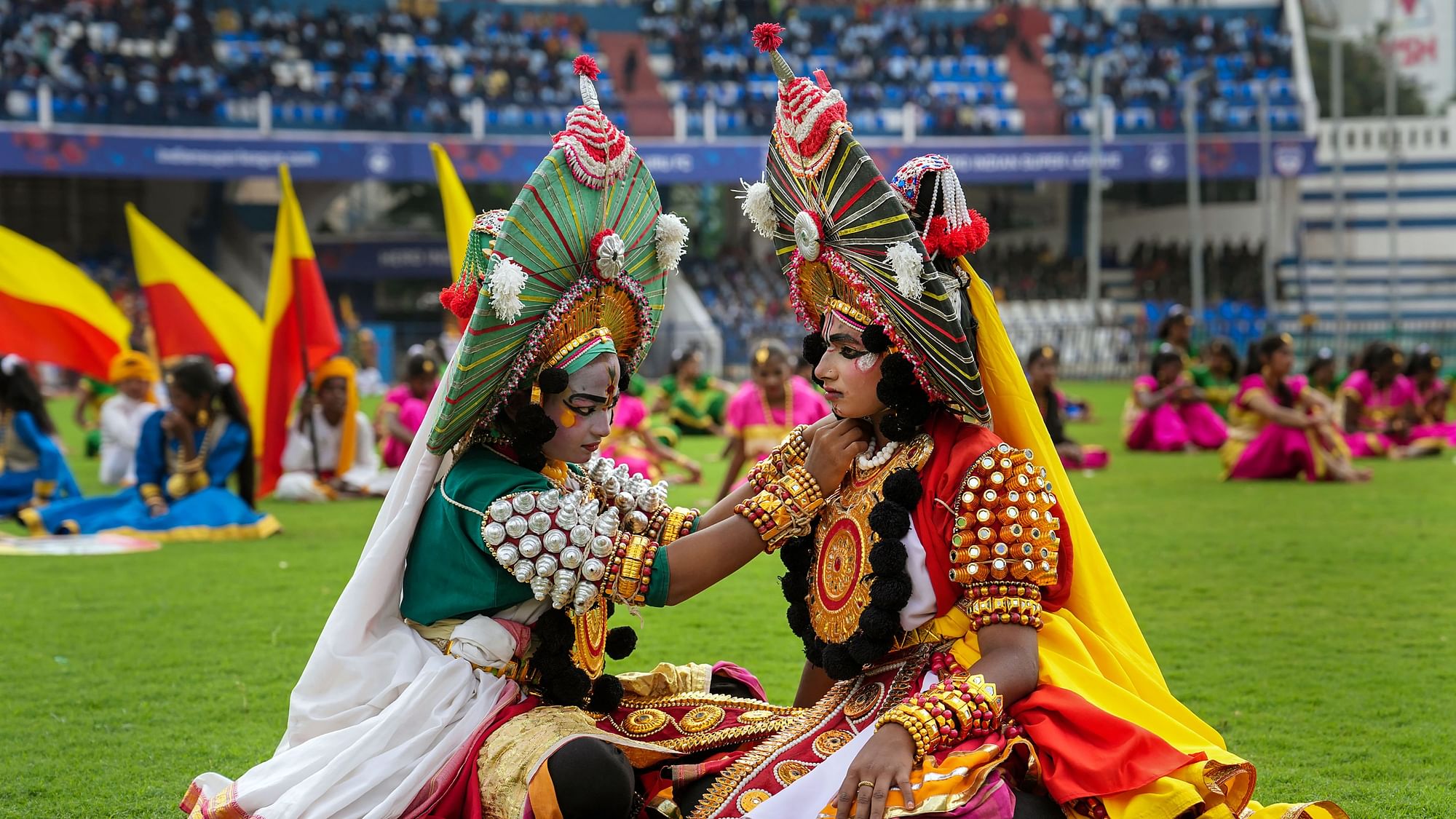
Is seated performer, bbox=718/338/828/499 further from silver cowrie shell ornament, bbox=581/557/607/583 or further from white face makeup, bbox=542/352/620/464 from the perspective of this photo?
silver cowrie shell ornament, bbox=581/557/607/583

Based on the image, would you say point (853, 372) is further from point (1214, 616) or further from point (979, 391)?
point (1214, 616)

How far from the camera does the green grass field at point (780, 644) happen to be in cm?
484

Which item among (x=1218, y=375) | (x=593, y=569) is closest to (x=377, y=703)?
(x=593, y=569)

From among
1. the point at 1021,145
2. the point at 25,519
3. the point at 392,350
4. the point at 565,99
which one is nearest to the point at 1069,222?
the point at 1021,145

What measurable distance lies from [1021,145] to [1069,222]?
6.24 meters

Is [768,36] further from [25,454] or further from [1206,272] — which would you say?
[1206,272]

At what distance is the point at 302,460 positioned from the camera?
13.5 meters

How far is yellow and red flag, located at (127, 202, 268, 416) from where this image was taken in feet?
42.0

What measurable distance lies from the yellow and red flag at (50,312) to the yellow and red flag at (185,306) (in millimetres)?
526

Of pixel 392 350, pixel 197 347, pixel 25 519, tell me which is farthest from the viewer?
pixel 392 350

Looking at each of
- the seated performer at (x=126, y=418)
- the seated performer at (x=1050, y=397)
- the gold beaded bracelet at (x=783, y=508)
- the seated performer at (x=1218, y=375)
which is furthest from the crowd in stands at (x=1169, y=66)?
the gold beaded bracelet at (x=783, y=508)

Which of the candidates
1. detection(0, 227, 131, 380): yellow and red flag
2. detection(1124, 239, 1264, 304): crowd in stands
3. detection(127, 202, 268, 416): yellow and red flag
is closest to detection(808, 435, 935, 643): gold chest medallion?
detection(0, 227, 131, 380): yellow and red flag

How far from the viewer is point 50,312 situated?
38.4ft

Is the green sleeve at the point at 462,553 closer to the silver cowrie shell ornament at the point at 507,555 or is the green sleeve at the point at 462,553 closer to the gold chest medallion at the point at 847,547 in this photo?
the silver cowrie shell ornament at the point at 507,555
